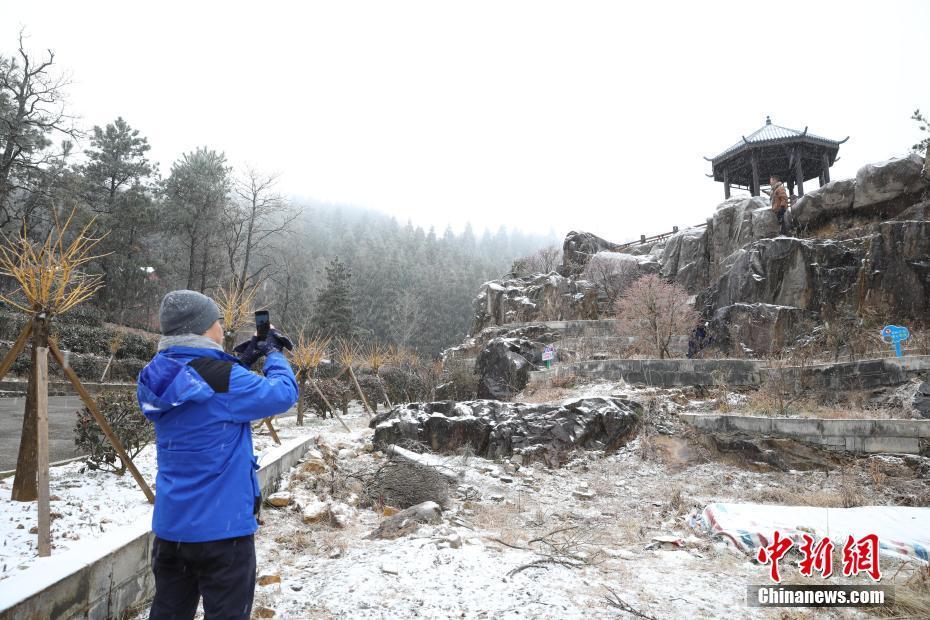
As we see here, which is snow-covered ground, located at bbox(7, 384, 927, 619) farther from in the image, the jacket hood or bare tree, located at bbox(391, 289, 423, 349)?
bare tree, located at bbox(391, 289, 423, 349)

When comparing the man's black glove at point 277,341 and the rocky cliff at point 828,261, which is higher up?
the rocky cliff at point 828,261

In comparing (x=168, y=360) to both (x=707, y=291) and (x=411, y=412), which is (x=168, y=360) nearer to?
(x=411, y=412)

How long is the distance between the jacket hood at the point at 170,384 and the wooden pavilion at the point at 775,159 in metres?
27.7

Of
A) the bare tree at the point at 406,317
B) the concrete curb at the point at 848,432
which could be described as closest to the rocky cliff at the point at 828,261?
the concrete curb at the point at 848,432

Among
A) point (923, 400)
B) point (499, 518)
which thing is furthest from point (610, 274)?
point (499, 518)

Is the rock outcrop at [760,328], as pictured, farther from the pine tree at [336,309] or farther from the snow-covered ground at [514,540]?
the pine tree at [336,309]

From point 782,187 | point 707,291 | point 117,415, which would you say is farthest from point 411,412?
point 782,187

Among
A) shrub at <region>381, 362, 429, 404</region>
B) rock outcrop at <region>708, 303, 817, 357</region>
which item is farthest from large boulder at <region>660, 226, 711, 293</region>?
shrub at <region>381, 362, 429, 404</region>

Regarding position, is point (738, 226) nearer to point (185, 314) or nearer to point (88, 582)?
point (185, 314)

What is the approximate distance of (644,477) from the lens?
7309 millimetres

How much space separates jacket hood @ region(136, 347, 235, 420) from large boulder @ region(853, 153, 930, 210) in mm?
20728

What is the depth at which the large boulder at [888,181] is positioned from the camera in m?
15.5

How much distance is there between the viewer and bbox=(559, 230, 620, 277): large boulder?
30.3 m

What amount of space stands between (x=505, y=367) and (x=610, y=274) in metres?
13.0
